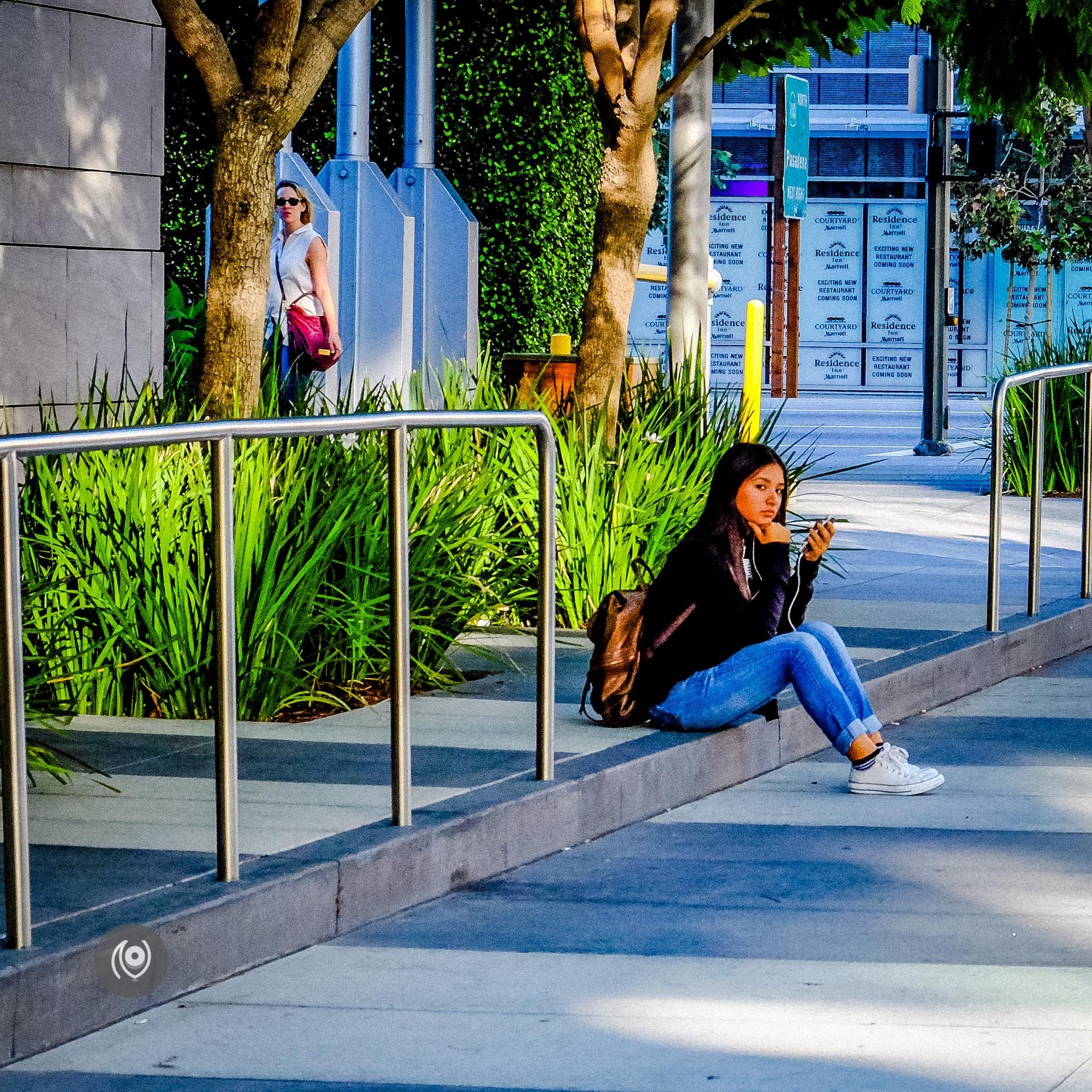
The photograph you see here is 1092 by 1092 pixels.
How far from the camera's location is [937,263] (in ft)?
64.1

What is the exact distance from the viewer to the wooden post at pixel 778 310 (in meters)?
33.9

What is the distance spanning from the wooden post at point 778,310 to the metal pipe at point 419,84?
20.0m

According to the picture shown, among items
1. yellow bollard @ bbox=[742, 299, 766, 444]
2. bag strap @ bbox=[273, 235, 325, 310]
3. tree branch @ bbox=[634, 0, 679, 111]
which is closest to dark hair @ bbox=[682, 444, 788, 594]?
yellow bollard @ bbox=[742, 299, 766, 444]

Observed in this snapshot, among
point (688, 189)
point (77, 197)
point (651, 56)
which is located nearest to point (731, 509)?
point (77, 197)

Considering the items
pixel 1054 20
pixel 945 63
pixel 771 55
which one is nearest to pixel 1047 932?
pixel 1054 20

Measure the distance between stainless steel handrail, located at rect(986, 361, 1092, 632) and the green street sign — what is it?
11.3 metres

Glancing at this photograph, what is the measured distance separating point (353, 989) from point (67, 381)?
5352 millimetres

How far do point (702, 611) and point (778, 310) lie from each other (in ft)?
89.9

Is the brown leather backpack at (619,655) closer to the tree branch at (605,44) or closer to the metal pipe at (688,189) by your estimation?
the tree branch at (605,44)

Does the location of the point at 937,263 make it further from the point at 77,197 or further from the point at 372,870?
the point at 372,870

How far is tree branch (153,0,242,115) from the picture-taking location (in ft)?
26.9

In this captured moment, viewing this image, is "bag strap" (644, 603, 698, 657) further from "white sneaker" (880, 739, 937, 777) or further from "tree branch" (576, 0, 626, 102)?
"tree branch" (576, 0, 626, 102)

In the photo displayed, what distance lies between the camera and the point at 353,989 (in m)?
4.78

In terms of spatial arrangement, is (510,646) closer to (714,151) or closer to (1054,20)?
(1054,20)
